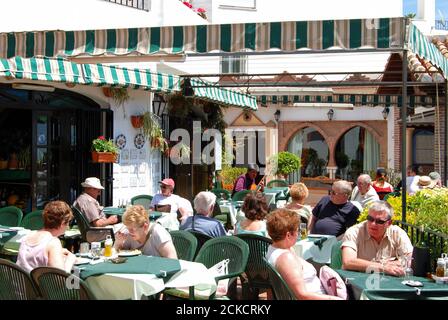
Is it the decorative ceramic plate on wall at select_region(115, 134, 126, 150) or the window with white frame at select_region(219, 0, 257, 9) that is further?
the window with white frame at select_region(219, 0, 257, 9)

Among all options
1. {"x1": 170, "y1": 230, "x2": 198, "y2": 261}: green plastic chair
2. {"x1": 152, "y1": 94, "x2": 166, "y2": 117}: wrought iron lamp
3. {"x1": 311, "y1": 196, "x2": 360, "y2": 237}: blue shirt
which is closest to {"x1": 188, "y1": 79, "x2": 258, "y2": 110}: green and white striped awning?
{"x1": 152, "y1": 94, "x2": 166, "y2": 117}: wrought iron lamp

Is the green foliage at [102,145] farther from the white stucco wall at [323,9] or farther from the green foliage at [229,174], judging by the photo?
the white stucco wall at [323,9]

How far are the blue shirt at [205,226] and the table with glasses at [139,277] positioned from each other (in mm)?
1420

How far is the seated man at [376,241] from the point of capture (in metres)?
5.24

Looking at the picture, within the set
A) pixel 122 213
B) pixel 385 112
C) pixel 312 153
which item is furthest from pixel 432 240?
pixel 312 153

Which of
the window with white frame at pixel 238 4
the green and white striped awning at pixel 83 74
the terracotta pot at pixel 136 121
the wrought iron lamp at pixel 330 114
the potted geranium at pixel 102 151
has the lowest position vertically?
the potted geranium at pixel 102 151

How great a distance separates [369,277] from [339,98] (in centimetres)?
1176

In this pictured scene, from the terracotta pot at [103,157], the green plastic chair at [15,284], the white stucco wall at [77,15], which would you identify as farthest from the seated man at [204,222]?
the white stucco wall at [77,15]

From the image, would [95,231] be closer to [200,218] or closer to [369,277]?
[200,218]

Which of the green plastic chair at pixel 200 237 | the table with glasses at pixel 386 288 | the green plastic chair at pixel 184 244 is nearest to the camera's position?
the table with glasses at pixel 386 288

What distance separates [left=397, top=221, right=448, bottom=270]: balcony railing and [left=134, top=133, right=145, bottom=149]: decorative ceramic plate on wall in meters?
7.40

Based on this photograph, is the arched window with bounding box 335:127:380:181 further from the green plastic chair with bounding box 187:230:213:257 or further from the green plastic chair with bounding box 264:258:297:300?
the green plastic chair with bounding box 264:258:297:300

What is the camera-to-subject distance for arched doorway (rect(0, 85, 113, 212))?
11.1 m

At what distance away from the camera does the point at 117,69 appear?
10812 millimetres
